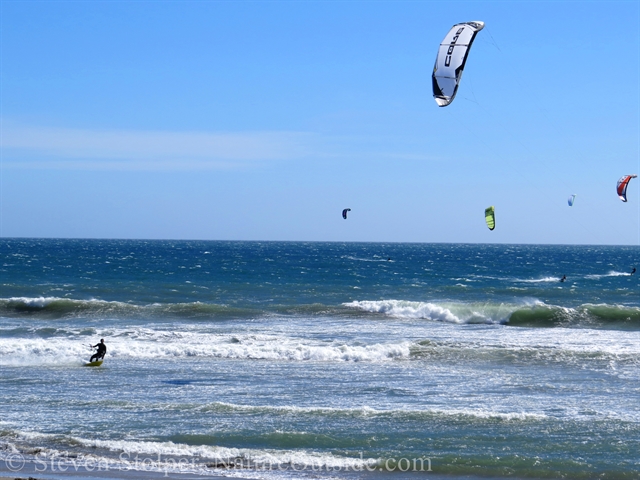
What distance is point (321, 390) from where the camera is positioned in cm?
1468

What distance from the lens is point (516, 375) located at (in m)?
16.5

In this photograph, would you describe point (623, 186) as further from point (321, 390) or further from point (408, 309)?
point (321, 390)

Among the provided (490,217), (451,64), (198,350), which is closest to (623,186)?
(490,217)

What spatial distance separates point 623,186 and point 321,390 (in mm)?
16567

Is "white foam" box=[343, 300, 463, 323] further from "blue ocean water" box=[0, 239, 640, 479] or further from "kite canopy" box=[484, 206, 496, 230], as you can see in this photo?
"kite canopy" box=[484, 206, 496, 230]

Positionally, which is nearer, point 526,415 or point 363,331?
point 526,415

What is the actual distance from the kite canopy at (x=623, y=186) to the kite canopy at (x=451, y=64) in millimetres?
12899

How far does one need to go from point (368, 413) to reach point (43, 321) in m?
17.8

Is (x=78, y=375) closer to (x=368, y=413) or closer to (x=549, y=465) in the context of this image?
(x=368, y=413)

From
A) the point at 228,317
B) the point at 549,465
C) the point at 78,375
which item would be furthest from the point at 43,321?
the point at 549,465

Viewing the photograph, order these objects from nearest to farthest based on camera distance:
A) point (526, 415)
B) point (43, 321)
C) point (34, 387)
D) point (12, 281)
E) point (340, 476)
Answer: point (340, 476), point (526, 415), point (34, 387), point (43, 321), point (12, 281)

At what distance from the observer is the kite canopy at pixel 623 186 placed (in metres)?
25.9

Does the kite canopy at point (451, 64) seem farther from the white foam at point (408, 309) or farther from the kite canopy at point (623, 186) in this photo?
the white foam at point (408, 309)

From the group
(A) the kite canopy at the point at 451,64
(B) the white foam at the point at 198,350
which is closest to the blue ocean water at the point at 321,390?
(B) the white foam at the point at 198,350
